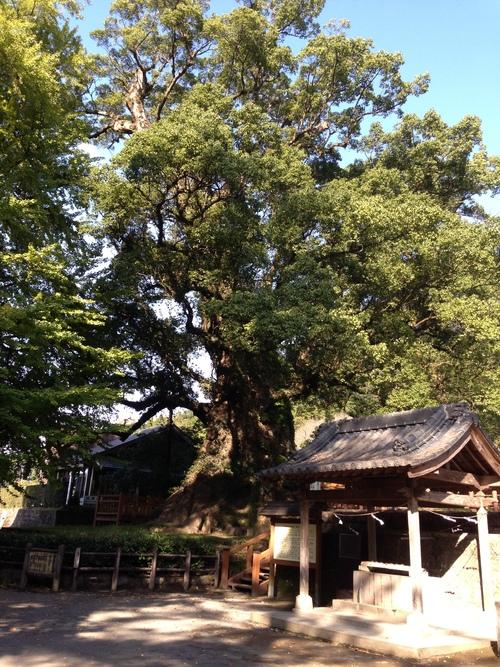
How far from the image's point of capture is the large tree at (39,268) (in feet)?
45.5

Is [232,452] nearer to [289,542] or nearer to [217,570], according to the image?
[217,570]

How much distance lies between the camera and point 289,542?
44.4 feet

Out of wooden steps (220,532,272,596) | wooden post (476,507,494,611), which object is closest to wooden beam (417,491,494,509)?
wooden post (476,507,494,611)

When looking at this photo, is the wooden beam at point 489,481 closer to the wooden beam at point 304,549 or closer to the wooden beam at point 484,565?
the wooden beam at point 484,565

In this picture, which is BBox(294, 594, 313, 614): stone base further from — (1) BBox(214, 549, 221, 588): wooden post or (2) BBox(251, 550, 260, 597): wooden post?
(1) BBox(214, 549, 221, 588): wooden post

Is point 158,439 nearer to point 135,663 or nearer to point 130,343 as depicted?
point 130,343

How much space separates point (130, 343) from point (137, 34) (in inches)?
619

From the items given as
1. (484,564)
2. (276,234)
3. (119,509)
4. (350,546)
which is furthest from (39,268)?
(119,509)

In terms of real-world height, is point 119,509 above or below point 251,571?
above

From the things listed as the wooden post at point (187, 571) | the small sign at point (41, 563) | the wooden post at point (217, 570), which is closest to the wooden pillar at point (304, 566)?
the wooden post at point (217, 570)

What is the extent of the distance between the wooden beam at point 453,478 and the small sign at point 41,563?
11.0 meters

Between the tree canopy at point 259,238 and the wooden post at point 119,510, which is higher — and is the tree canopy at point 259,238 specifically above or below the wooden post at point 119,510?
above

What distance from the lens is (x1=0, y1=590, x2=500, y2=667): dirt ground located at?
7.59 meters

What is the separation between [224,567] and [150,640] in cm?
785
